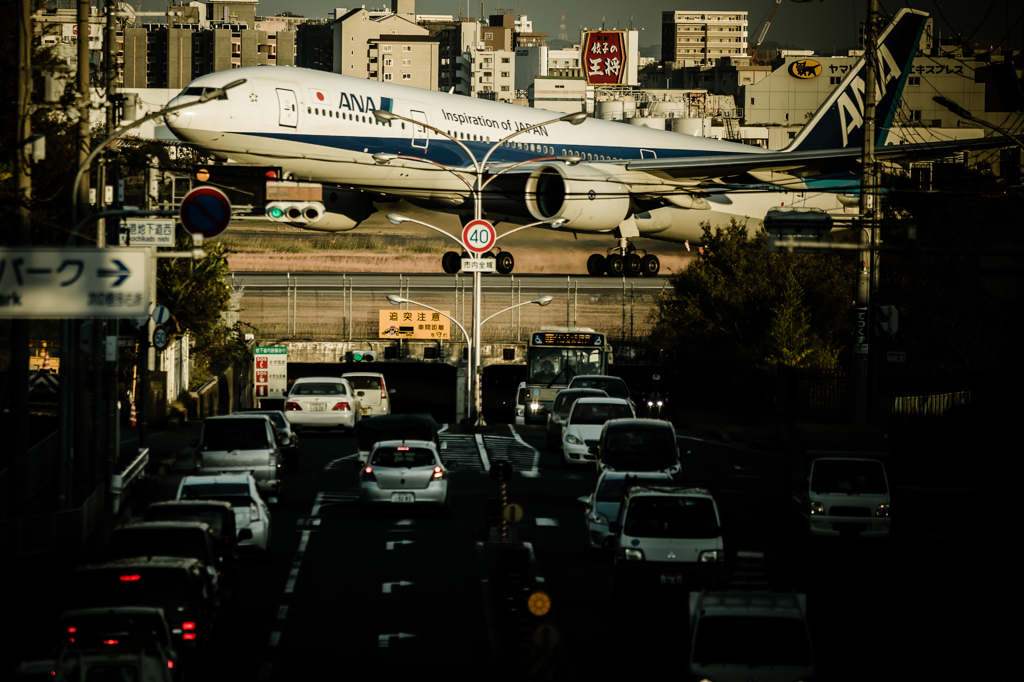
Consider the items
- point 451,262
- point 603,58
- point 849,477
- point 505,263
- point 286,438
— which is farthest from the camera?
point 603,58

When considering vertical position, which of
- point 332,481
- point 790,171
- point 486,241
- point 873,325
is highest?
point 790,171

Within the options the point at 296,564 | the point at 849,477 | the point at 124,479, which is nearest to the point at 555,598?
the point at 296,564

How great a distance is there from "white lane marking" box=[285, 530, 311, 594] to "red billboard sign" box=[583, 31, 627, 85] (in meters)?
181

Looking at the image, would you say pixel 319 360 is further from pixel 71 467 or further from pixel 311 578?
pixel 311 578

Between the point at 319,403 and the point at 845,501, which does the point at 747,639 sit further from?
the point at 319,403

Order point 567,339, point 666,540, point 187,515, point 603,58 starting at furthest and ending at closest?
point 603,58 < point 567,339 < point 187,515 < point 666,540

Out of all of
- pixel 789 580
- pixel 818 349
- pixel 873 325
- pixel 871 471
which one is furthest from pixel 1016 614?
pixel 818 349

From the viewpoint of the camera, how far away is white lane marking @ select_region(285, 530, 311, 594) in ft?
57.4

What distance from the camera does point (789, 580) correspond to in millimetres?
18406

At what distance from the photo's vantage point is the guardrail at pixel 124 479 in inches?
914

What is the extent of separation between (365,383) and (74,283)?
85.6 ft

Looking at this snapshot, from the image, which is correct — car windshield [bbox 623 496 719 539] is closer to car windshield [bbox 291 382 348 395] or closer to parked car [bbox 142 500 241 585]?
parked car [bbox 142 500 241 585]

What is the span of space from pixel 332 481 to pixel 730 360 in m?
27.8

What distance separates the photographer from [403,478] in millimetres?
23250
